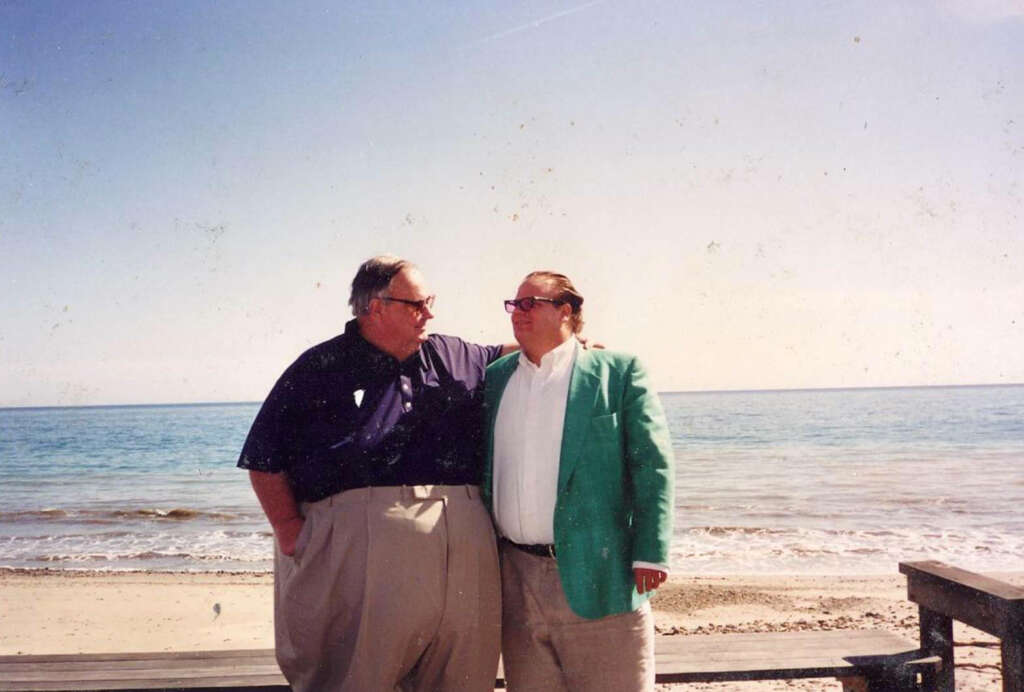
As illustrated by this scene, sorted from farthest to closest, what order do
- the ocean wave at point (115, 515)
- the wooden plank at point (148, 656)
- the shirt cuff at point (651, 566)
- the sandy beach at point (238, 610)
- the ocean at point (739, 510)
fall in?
the ocean wave at point (115, 515) < the ocean at point (739, 510) < the sandy beach at point (238, 610) < the wooden plank at point (148, 656) < the shirt cuff at point (651, 566)

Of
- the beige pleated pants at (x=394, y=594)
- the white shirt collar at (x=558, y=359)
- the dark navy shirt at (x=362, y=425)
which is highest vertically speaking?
the white shirt collar at (x=558, y=359)

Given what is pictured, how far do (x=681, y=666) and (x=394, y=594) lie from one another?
4.36ft

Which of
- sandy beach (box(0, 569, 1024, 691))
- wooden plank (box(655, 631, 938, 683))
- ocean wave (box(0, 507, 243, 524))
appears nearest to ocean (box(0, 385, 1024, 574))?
ocean wave (box(0, 507, 243, 524))

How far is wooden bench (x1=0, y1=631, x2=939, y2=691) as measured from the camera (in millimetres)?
3105

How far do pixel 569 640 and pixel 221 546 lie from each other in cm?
1107

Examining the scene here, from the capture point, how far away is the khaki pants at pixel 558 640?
8.27 feet

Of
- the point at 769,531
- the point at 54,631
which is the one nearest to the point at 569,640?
the point at 54,631

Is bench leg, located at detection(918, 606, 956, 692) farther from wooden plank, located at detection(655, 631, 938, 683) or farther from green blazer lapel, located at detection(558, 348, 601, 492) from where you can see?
green blazer lapel, located at detection(558, 348, 601, 492)

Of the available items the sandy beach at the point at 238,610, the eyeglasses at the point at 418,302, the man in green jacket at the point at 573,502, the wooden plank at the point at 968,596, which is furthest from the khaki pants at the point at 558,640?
the sandy beach at the point at 238,610

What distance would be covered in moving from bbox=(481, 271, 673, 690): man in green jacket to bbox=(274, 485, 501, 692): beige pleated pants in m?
0.11

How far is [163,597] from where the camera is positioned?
906 cm

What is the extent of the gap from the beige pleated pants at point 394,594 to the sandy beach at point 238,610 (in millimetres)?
4827

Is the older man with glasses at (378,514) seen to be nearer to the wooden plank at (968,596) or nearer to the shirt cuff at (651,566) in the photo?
the shirt cuff at (651,566)

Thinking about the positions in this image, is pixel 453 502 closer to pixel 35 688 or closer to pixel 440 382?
pixel 440 382
